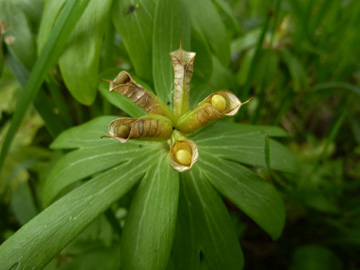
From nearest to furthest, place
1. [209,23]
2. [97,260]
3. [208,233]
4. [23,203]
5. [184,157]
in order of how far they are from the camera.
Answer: [184,157], [208,233], [209,23], [97,260], [23,203]

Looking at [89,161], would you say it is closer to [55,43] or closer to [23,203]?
[55,43]

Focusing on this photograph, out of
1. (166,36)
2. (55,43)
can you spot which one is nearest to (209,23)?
(166,36)

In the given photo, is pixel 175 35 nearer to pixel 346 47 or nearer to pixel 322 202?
pixel 322 202

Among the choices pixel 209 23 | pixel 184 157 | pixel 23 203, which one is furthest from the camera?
pixel 23 203

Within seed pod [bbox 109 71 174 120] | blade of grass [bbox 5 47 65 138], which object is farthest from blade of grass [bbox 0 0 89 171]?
seed pod [bbox 109 71 174 120]

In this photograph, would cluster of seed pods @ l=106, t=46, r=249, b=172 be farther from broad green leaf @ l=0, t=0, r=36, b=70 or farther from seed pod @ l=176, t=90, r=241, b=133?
broad green leaf @ l=0, t=0, r=36, b=70

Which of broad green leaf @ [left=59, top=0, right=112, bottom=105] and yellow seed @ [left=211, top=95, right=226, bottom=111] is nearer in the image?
yellow seed @ [left=211, top=95, right=226, bottom=111]
